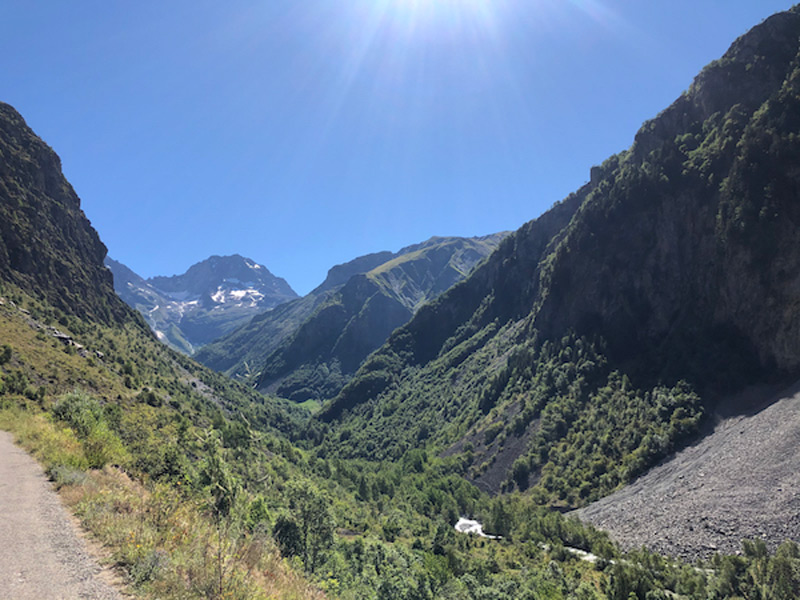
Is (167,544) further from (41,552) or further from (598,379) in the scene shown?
(598,379)

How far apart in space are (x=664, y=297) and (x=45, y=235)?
167435 mm

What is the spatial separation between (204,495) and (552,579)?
46442 millimetres

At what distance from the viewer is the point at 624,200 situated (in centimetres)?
11619

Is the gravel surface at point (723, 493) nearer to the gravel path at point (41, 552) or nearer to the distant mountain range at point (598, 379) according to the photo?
the distant mountain range at point (598, 379)

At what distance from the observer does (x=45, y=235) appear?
108 m

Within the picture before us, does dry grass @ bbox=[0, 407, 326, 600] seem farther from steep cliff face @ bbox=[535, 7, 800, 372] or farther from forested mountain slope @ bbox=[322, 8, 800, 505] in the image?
steep cliff face @ bbox=[535, 7, 800, 372]

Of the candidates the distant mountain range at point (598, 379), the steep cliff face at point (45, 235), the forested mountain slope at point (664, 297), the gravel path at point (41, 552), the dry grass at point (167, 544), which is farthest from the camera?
the steep cliff face at point (45, 235)

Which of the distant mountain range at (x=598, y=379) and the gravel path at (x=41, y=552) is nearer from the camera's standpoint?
the gravel path at (x=41, y=552)

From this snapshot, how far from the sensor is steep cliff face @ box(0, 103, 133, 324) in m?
93.4

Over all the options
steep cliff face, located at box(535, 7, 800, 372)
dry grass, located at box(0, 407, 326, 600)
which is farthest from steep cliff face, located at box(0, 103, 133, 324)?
steep cliff face, located at box(535, 7, 800, 372)

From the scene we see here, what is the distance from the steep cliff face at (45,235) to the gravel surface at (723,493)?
13163 cm

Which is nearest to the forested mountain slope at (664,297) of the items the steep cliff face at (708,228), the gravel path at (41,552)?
the steep cliff face at (708,228)

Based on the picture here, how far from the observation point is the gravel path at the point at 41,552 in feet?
27.2

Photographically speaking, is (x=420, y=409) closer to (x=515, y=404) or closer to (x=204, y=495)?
(x=515, y=404)
